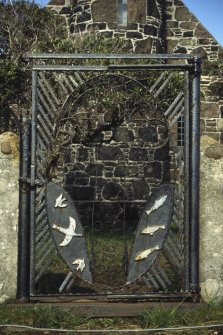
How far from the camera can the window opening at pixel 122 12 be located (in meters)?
19.5

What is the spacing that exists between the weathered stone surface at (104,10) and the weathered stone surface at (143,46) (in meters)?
0.98

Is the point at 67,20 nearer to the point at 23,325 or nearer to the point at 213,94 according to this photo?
the point at 213,94

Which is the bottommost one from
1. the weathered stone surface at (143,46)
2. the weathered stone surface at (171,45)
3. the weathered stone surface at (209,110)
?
the weathered stone surface at (209,110)

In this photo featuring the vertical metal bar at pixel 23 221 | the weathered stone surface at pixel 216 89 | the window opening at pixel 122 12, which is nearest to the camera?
the vertical metal bar at pixel 23 221

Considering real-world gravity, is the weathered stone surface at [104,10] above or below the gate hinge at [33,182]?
above

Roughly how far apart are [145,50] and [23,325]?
14396 mm

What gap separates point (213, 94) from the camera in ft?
64.6

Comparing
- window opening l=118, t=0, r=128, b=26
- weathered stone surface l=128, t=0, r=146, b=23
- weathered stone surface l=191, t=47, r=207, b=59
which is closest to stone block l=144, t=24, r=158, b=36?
weathered stone surface l=128, t=0, r=146, b=23

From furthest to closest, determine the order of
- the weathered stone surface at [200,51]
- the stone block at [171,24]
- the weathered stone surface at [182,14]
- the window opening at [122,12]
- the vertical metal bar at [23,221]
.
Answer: the weathered stone surface at [182,14], the stone block at [171,24], the weathered stone surface at [200,51], the window opening at [122,12], the vertical metal bar at [23,221]

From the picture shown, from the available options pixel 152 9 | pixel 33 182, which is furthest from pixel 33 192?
pixel 152 9

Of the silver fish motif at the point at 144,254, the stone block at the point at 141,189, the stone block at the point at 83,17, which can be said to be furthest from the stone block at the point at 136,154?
the silver fish motif at the point at 144,254

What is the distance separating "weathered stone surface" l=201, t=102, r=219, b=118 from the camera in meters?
19.6

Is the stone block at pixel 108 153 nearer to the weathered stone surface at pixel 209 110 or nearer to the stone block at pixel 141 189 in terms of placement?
the stone block at pixel 141 189

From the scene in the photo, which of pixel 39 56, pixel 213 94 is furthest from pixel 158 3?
Result: pixel 39 56
